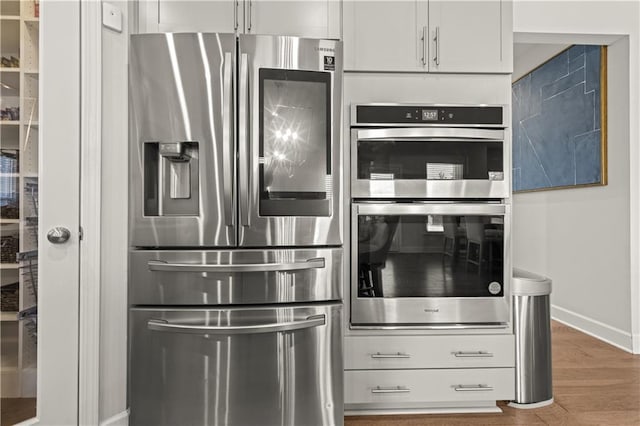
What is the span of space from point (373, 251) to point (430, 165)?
51 centimetres

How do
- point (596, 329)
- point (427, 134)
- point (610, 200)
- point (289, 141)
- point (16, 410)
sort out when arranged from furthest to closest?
point (596, 329) → point (610, 200) → point (427, 134) → point (289, 141) → point (16, 410)

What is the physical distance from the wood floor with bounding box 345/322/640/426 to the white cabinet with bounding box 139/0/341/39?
196 centimetres

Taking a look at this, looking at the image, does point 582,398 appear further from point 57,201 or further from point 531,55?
point 531,55

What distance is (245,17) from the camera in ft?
6.59

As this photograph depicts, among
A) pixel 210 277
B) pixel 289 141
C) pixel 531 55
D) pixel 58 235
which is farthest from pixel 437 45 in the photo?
pixel 531 55

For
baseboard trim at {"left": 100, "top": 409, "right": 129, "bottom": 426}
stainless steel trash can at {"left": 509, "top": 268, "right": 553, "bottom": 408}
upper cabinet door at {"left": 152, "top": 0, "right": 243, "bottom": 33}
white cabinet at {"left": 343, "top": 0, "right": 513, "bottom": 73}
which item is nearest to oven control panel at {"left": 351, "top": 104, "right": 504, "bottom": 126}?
white cabinet at {"left": 343, "top": 0, "right": 513, "bottom": 73}

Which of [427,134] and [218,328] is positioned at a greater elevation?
[427,134]

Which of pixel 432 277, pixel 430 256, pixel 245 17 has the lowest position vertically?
pixel 432 277

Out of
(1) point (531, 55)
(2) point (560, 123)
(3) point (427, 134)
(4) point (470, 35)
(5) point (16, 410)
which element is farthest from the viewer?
(1) point (531, 55)

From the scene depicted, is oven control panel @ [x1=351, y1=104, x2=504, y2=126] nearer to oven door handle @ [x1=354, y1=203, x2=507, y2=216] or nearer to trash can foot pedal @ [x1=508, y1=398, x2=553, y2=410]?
oven door handle @ [x1=354, y1=203, x2=507, y2=216]

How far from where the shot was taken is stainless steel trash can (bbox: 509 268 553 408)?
2096mm

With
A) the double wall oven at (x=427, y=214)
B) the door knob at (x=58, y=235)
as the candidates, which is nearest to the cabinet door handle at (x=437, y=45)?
the double wall oven at (x=427, y=214)

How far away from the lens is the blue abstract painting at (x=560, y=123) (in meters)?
3.28

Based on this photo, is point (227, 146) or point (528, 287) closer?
point (227, 146)
